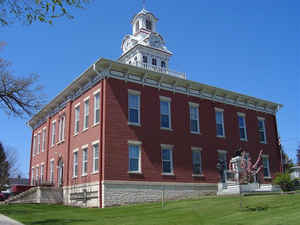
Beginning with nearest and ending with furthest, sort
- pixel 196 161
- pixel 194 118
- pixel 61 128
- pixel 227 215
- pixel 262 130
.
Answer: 1. pixel 227 215
2. pixel 196 161
3. pixel 194 118
4. pixel 61 128
5. pixel 262 130

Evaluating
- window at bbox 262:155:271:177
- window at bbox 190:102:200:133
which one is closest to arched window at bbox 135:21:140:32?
window at bbox 190:102:200:133

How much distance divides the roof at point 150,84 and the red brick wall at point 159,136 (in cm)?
76

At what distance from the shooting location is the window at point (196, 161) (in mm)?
27125

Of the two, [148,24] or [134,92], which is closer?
[134,92]

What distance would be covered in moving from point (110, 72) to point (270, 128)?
18.6m

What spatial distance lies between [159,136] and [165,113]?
2116mm

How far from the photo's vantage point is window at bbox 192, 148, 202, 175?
27125 millimetres

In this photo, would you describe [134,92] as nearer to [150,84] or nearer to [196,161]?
[150,84]

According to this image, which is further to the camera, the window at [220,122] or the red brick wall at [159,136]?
the window at [220,122]

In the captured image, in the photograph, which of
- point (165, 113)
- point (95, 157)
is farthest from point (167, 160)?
point (95, 157)

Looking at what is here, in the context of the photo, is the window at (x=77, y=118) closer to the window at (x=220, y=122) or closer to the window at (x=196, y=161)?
the window at (x=196, y=161)

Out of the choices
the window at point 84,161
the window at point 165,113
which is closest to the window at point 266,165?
the window at point 165,113

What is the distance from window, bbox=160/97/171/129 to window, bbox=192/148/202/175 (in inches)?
123

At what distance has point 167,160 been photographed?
25.7 m
